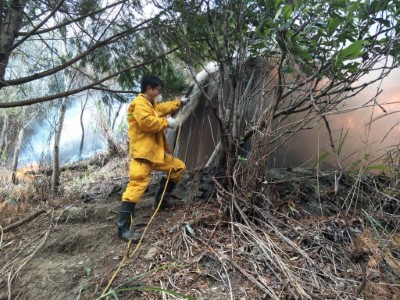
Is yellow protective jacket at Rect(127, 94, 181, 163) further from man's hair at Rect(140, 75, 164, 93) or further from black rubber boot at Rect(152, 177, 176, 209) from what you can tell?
black rubber boot at Rect(152, 177, 176, 209)

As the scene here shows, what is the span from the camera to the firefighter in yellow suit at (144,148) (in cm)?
364

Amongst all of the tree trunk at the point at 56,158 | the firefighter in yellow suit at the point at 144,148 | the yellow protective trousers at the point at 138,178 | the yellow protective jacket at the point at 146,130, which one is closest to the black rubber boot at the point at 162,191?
the firefighter in yellow suit at the point at 144,148

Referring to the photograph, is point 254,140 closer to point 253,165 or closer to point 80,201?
point 253,165

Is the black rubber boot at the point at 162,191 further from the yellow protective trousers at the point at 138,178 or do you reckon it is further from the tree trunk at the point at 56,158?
the tree trunk at the point at 56,158

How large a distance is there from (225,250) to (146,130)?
1.42 meters

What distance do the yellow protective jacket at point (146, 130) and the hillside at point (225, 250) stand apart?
26.0 inches

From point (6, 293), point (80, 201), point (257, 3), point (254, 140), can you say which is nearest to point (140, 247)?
point (6, 293)

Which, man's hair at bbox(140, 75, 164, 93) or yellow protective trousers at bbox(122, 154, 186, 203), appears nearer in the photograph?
yellow protective trousers at bbox(122, 154, 186, 203)

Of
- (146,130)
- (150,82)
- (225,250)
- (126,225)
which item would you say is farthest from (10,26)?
(225,250)

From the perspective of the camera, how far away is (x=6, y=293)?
3072 millimetres

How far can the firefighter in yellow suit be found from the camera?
3645 mm

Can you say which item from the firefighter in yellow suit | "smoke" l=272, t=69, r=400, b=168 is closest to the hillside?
the firefighter in yellow suit

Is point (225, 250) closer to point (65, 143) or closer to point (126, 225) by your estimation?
point (126, 225)

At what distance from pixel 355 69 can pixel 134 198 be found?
7.55 feet
